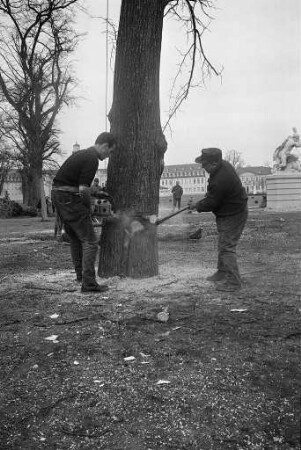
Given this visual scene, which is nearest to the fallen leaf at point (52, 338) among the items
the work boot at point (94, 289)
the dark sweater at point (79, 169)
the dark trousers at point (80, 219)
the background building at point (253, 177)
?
the work boot at point (94, 289)

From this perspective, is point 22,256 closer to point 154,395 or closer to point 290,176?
point 154,395

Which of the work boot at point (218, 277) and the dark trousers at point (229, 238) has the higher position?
the dark trousers at point (229, 238)

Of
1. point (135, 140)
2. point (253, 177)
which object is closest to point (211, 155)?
point (135, 140)

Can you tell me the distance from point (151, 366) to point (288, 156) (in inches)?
1206

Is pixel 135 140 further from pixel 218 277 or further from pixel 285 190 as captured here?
pixel 285 190

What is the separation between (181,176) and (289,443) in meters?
145

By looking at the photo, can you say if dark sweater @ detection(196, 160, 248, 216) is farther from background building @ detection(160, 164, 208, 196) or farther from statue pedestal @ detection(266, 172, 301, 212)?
background building @ detection(160, 164, 208, 196)

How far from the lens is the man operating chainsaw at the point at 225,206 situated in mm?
5438

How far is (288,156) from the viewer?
31.9m

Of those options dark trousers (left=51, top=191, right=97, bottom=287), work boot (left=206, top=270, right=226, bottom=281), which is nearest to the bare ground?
work boot (left=206, top=270, right=226, bottom=281)

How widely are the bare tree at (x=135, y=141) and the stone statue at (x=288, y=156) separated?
2721cm

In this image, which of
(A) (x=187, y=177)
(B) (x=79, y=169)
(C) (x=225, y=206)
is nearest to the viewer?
(B) (x=79, y=169)

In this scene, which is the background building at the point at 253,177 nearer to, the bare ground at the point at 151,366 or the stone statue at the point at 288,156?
the stone statue at the point at 288,156

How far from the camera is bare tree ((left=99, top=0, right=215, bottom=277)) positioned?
5.71 metres
